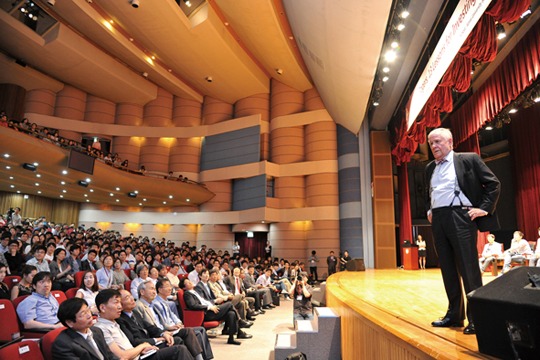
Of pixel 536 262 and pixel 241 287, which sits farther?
pixel 241 287

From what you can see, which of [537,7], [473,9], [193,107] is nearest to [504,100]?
[537,7]

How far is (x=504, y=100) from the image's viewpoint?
6.09 meters

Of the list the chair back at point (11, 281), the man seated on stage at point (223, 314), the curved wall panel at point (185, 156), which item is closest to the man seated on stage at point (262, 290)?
the man seated on stage at point (223, 314)

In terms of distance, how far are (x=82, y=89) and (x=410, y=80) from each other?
14592mm

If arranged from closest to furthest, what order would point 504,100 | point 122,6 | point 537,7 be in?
point 537,7 < point 504,100 < point 122,6

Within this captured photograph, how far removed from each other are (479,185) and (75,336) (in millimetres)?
2442

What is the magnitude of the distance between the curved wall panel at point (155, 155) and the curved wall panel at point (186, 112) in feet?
3.93

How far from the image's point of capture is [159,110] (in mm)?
17656

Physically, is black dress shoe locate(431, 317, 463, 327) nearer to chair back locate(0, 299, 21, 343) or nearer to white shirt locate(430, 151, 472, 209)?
white shirt locate(430, 151, 472, 209)

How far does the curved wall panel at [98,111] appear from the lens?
55.2 ft

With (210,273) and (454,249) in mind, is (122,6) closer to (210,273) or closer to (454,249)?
Answer: (210,273)

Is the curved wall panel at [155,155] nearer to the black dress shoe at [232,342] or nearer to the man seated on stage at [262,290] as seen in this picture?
the man seated on stage at [262,290]

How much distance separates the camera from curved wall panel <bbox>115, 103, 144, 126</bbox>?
57.1 ft

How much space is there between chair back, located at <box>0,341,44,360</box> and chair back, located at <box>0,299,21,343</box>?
1.07 m
